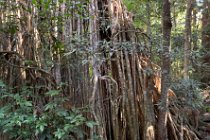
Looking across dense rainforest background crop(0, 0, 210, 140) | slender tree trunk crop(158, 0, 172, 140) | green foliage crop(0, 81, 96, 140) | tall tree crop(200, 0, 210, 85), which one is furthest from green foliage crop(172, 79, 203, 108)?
tall tree crop(200, 0, 210, 85)

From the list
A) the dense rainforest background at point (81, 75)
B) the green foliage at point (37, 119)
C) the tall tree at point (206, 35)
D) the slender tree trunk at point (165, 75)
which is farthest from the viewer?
the tall tree at point (206, 35)

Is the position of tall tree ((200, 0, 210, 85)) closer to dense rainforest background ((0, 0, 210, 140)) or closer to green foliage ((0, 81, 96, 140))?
dense rainforest background ((0, 0, 210, 140))

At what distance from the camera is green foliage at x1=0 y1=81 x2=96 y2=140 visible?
7.88 ft

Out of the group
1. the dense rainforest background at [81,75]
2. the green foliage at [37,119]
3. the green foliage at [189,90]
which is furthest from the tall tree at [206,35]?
the green foliage at [37,119]

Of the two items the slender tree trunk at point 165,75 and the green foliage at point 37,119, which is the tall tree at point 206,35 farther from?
the green foliage at point 37,119

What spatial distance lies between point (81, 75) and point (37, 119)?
0.72 meters

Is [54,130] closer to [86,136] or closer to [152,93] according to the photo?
[86,136]

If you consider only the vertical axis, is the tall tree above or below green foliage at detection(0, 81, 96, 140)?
above

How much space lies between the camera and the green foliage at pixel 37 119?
240cm

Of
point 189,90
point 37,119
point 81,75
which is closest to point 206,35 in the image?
point 189,90

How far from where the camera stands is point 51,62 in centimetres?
300

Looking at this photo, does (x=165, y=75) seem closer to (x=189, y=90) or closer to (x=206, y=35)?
(x=189, y=90)

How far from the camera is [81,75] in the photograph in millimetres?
3088

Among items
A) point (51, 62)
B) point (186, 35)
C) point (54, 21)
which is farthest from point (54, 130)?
point (186, 35)
